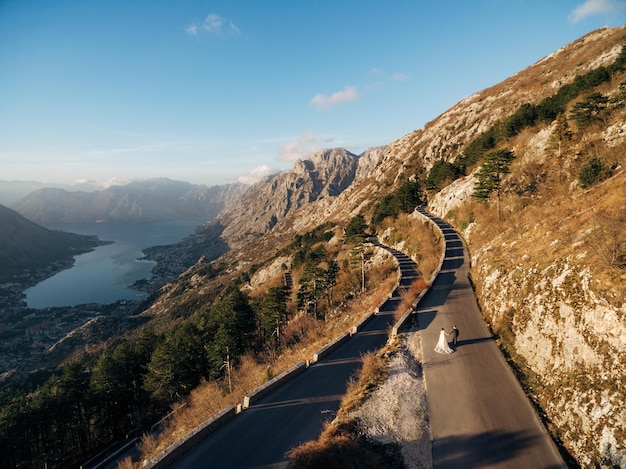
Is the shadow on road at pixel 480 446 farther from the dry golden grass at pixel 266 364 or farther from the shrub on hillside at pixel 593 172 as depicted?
the shrub on hillside at pixel 593 172

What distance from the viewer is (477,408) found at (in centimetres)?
1232

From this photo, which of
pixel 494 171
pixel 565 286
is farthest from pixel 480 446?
pixel 494 171

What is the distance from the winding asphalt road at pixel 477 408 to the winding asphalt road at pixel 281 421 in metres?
4.48

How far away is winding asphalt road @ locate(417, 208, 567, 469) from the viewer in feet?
33.1

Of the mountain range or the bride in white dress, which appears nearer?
the mountain range

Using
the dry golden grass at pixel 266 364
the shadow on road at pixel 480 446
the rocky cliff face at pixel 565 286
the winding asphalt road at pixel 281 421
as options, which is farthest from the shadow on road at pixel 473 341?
the dry golden grass at pixel 266 364

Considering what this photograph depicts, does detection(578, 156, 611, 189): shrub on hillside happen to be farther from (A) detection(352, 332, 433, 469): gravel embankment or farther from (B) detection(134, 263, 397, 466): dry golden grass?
(A) detection(352, 332, 433, 469): gravel embankment

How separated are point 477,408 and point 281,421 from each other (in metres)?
8.39

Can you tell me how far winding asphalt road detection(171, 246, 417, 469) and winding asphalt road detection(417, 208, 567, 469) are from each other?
448 cm

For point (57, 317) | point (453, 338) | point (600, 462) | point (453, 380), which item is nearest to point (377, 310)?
point (453, 338)

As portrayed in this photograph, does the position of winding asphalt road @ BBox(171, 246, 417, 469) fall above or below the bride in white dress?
below

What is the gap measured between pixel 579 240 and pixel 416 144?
115 m

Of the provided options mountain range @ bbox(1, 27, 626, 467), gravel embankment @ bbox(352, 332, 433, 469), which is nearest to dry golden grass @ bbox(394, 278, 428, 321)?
mountain range @ bbox(1, 27, 626, 467)

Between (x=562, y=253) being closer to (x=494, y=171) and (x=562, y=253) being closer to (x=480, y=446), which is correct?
(x=480, y=446)
